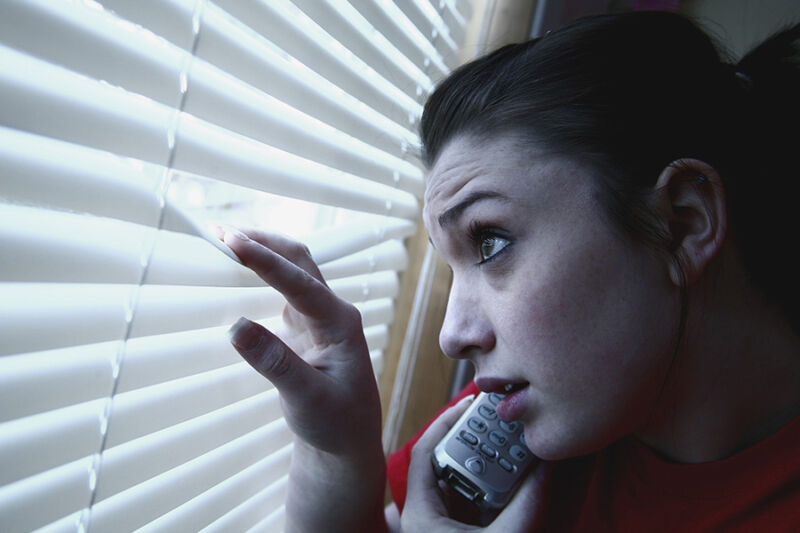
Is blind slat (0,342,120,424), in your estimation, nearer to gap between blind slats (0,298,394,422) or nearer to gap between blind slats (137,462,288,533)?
gap between blind slats (0,298,394,422)

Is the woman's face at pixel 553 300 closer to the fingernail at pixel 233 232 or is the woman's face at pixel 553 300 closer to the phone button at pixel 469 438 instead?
the phone button at pixel 469 438

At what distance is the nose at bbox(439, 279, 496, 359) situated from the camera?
0.65m

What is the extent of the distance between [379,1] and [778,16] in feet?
3.59

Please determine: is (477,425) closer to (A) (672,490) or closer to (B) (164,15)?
(A) (672,490)

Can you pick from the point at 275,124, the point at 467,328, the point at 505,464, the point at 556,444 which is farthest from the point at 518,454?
the point at 275,124

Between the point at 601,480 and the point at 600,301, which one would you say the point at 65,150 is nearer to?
the point at 600,301

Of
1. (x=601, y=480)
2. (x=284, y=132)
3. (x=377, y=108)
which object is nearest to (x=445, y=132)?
(x=377, y=108)

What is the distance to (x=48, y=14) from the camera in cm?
37

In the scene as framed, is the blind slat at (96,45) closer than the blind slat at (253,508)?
Yes

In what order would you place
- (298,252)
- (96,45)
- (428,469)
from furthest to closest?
(428,469), (298,252), (96,45)

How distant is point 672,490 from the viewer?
72 centimetres

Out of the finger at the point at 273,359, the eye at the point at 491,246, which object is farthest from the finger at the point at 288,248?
the eye at the point at 491,246

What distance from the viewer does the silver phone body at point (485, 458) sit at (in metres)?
0.76

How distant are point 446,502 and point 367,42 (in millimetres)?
703
